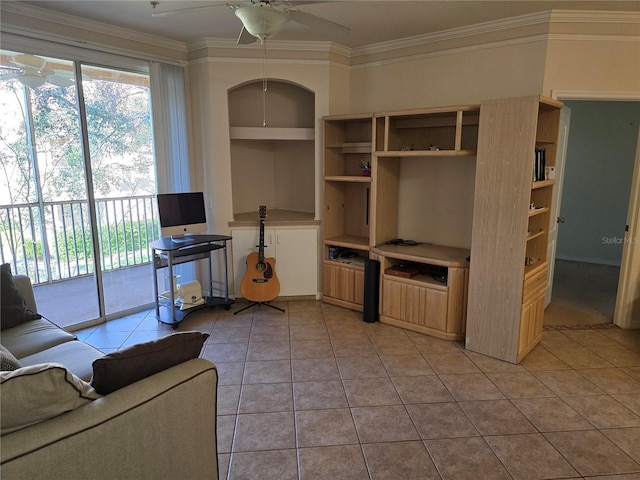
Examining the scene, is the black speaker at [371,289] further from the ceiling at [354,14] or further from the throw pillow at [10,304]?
the throw pillow at [10,304]

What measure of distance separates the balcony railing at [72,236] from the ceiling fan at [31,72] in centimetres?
99

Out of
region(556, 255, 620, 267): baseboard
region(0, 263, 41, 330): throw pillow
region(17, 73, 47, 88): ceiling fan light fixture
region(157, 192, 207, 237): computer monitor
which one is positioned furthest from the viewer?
region(556, 255, 620, 267): baseboard

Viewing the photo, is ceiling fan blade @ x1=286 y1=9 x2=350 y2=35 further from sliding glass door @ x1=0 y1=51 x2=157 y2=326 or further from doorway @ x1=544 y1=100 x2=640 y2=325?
doorway @ x1=544 y1=100 x2=640 y2=325

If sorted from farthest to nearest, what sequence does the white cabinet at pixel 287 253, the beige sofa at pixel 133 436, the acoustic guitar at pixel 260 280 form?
the white cabinet at pixel 287 253 < the acoustic guitar at pixel 260 280 < the beige sofa at pixel 133 436

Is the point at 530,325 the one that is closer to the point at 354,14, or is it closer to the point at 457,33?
the point at 457,33

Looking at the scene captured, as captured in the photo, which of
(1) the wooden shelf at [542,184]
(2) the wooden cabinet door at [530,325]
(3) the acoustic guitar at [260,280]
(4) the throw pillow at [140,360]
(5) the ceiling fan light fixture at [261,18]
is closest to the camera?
(4) the throw pillow at [140,360]

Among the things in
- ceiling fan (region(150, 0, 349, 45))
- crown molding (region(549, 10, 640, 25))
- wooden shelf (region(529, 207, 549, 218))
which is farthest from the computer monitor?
crown molding (region(549, 10, 640, 25))

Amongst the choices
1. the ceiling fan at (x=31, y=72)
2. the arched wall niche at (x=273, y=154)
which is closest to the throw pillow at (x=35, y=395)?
the ceiling fan at (x=31, y=72)

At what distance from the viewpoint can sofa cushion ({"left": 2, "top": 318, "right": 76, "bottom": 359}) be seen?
7.67ft

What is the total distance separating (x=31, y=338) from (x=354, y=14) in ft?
10.7

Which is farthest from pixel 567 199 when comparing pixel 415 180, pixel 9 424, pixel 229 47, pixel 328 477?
pixel 9 424

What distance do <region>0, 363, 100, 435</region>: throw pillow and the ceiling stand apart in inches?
98.6

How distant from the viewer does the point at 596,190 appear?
19.6 feet

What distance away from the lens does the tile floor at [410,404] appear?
2.12m
